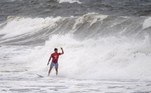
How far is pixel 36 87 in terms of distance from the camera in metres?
15.3

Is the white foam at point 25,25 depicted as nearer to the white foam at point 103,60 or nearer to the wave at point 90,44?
the wave at point 90,44

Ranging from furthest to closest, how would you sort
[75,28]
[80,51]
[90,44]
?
[75,28] → [90,44] → [80,51]

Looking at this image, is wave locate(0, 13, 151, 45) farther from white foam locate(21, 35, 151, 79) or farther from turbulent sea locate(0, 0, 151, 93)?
white foam locate(21, 35, 151, 79)

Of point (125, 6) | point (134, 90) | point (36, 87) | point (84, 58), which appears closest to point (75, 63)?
point (84, 58)

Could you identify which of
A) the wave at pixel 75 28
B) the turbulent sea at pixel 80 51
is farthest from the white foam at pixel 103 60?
the wave at pixel 75 28

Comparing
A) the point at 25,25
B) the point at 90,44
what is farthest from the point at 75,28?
the point at 90,44

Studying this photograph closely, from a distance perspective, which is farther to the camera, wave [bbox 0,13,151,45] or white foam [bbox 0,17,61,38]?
white foam [bbox 0,17,61,38]

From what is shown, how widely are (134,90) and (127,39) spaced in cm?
996

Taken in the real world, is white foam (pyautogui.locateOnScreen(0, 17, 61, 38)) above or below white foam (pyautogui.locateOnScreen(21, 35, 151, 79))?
above

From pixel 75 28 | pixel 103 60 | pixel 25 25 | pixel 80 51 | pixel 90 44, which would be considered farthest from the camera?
pixel 25 25

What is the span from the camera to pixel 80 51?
2111 centimetres

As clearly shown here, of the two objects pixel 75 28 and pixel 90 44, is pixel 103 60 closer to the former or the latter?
pixel 90 44

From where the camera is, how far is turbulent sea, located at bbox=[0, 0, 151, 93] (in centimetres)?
1564

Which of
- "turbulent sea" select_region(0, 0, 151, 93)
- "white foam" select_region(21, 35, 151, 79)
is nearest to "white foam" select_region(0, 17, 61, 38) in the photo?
"turbulent sea" select_region(0, 0, 151, 93)
